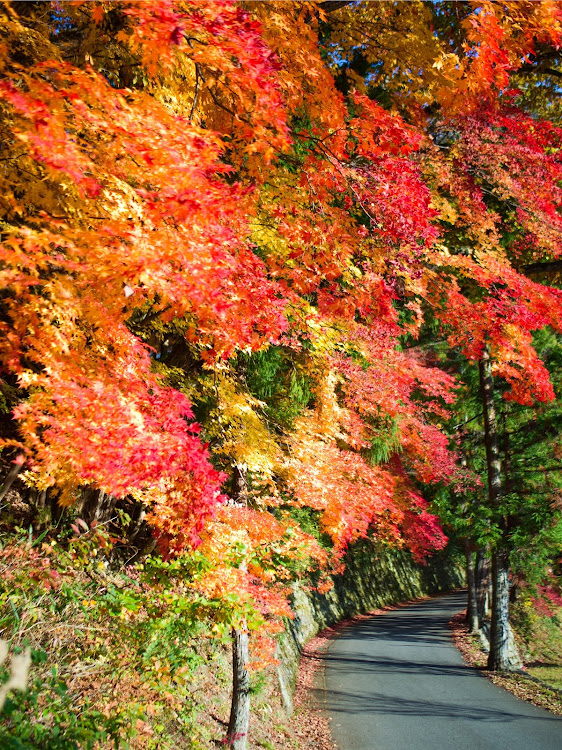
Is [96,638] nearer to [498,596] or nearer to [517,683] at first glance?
[517,683]

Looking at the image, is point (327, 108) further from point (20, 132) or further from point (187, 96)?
point (20, 132)

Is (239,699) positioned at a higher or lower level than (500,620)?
lower

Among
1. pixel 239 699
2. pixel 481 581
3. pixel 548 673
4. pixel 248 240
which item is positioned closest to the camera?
pixel 248 240

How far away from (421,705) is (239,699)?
457cm

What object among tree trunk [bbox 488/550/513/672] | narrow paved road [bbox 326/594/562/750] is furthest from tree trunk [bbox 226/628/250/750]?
tree trunk [bbox 488/550/513/672]

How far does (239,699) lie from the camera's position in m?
8.16

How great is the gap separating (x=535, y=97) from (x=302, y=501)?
1276 centimetres

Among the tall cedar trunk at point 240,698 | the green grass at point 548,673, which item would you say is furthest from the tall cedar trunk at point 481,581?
Answer: the tall cedar trunk at point 240,698

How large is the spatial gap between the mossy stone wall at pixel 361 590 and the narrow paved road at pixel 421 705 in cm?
123

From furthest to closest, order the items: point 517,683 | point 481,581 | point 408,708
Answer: point 481,581 → point 517,683 → point 408,708

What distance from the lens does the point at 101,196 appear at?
16.4ft

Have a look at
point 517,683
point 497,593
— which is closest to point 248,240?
point 497,593

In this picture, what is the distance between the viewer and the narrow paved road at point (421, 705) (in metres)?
Answer: 8.68

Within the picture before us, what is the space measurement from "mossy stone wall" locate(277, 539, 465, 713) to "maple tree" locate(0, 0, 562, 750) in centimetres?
539
